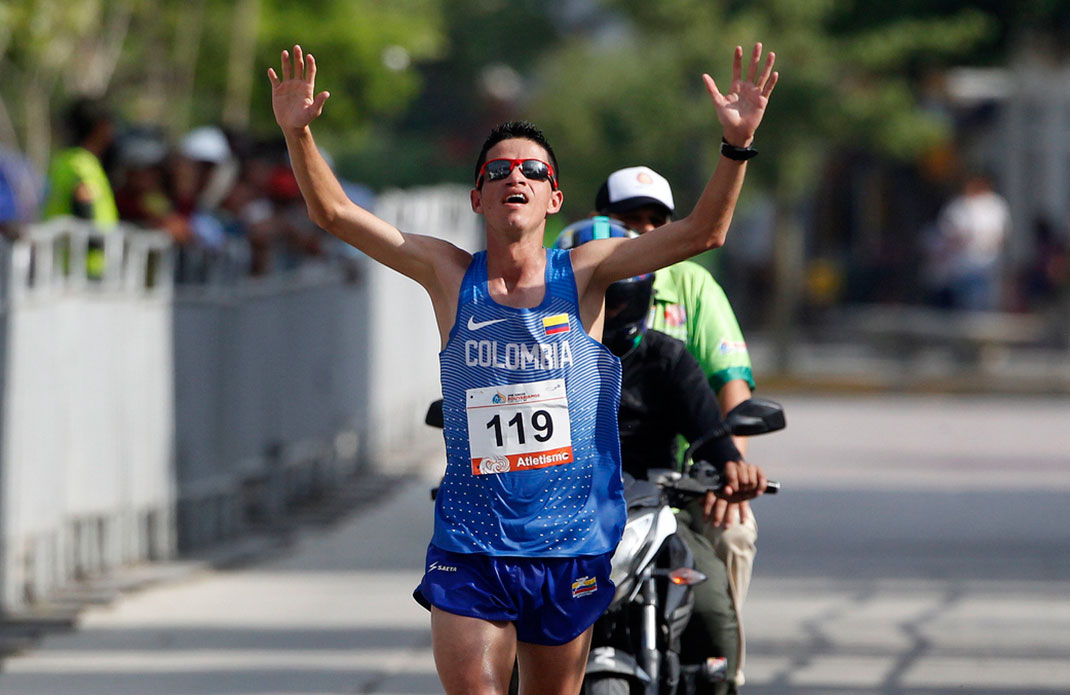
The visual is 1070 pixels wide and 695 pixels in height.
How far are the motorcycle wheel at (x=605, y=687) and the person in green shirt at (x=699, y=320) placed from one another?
3.27ft

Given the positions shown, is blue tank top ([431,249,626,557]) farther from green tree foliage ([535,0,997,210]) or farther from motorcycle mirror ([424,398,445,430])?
green tree foliage ([535,0,997,210])

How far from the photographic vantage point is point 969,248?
2498 cm

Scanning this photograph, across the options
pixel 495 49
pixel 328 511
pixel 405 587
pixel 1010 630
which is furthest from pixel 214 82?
pixel 495 49

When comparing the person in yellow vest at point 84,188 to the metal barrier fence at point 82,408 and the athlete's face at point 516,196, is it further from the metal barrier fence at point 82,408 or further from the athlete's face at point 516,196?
the athlete's face at point 516,196

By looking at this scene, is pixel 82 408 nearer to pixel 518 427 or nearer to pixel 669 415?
pixel 669 415

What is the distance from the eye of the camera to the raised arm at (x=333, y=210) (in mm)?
5078

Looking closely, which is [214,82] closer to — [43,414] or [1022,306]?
[1022,306]

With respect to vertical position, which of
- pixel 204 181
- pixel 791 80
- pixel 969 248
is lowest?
pixel 204 181

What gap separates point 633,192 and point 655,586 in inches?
51.7

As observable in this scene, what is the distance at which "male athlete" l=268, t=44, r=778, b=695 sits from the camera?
4.89 m

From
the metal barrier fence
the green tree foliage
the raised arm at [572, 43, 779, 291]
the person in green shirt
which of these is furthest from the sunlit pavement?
the green tree foliage

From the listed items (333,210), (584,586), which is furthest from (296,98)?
(584,586)

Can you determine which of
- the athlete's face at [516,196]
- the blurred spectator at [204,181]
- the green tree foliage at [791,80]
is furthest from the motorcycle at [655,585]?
the green tree foliage at [791,80]

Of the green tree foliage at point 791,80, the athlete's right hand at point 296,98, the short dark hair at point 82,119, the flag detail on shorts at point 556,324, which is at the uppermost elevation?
the green tree foliage at point 791,80
